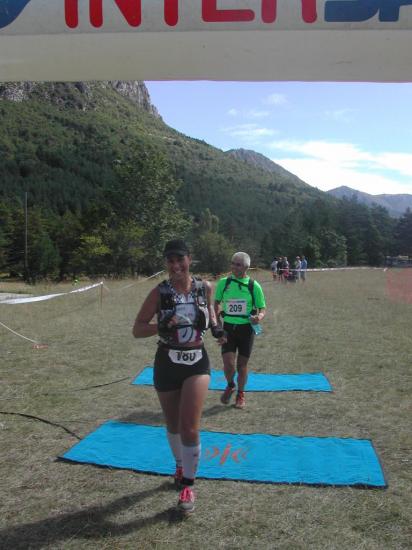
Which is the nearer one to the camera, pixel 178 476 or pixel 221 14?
pixel 221 14

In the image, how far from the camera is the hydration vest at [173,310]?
3.46 metres

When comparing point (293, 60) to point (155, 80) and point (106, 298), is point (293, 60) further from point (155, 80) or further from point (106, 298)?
point (106, 298)

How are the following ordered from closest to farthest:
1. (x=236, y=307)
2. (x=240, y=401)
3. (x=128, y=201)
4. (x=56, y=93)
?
(x=236, y=307) < (x=240, y=401) < (x=128, y=201) < (x=56, y=93)

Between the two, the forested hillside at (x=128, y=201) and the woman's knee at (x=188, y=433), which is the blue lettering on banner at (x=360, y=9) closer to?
the woman's knee at (x=188, y=433)

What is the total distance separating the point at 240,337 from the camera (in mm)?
5930

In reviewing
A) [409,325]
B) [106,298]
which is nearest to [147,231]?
[106,298]

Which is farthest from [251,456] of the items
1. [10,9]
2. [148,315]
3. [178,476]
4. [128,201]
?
[128,201]

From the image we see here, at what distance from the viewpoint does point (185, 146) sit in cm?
16038

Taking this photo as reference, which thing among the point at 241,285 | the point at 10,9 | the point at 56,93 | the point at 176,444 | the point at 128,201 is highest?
the point at 56,93

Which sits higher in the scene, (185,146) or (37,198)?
(185,146)

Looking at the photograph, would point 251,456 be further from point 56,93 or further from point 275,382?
point 56,93

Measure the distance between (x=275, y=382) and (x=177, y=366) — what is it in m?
3.99

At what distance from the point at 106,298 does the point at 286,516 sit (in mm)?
15103

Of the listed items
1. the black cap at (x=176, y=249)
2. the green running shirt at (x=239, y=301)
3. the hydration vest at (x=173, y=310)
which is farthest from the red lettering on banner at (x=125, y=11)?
the green running shirt at (x=239, y=301)
